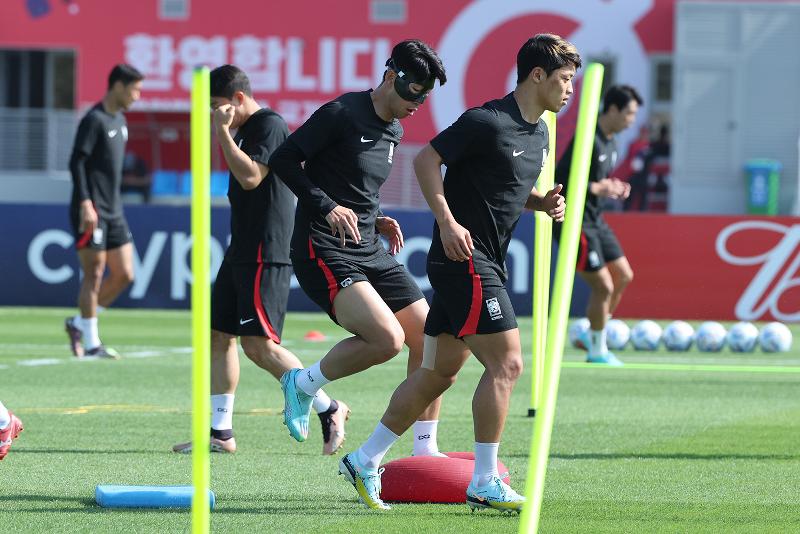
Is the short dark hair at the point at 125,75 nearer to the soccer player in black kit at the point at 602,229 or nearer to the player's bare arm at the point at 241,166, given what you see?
the soccer player in black kit at the point at 602,229

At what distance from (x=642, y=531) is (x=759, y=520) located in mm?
622

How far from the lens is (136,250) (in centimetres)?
2020

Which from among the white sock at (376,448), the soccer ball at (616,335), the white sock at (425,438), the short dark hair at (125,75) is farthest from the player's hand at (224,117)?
the soccer ball at (616,335)

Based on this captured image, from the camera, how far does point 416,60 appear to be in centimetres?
702

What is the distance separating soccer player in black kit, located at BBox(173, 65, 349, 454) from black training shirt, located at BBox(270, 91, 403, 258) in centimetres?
88

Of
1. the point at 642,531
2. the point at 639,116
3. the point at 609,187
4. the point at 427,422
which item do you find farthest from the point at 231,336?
the point at 639,116

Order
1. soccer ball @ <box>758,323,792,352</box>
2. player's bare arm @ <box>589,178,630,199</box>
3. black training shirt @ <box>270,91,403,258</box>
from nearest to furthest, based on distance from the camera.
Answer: black training shirt @ <box>270,91,403,258</box> < player's bare arm @ <box>589,178,630,199</box> < soccer ball @ <box>758,323,792,352</box>

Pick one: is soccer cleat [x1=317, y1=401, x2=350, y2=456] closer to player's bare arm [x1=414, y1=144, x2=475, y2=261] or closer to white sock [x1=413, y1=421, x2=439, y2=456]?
white sock [x1=413, y1=421, x2=439, y2=456]

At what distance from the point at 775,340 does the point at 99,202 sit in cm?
698

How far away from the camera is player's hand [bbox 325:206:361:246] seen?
23.3 feet

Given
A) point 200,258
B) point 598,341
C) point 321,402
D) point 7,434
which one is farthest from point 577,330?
point 200,258

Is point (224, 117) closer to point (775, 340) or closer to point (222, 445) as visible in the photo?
point (222, 445)

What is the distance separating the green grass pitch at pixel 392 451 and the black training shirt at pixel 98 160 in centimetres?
145

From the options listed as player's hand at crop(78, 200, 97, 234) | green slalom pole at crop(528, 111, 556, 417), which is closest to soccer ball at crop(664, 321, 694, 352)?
player's hand at crop(78, 200, 97, 234)
